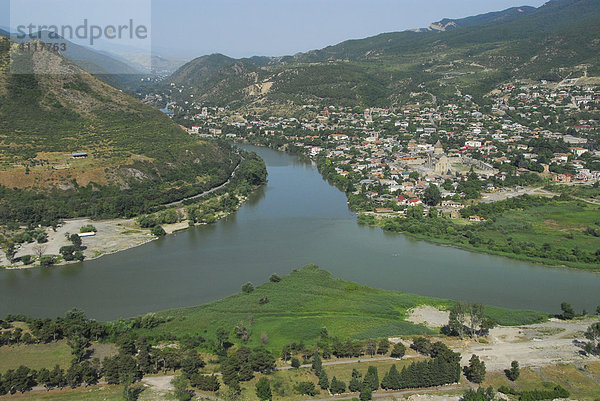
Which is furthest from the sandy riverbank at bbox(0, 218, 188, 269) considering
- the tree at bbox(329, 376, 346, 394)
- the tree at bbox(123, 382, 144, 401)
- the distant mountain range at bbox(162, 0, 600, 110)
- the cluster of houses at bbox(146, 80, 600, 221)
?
the distant mountain range at bbox(162, 0, 600, 110)

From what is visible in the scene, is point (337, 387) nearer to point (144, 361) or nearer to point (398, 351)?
point (398, 351)

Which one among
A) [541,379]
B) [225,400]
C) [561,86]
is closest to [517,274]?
[541,379]

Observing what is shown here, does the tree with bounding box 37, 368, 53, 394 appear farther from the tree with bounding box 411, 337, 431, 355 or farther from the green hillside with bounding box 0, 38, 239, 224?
the green hillside with bounding box 0, 38, 239, 224

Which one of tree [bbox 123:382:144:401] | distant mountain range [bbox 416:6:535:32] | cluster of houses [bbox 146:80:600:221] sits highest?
distant mountain range [bbox 416:6:535:32]

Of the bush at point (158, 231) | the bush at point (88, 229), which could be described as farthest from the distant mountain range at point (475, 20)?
the bush at point (88, 229)

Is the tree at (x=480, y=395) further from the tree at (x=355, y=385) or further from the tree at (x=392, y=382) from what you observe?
the tree at (x=355, y=385)

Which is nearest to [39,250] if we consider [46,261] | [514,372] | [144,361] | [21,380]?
[46,261]

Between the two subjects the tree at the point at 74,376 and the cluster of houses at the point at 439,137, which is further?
the cluster of houses at the point at 439,137
